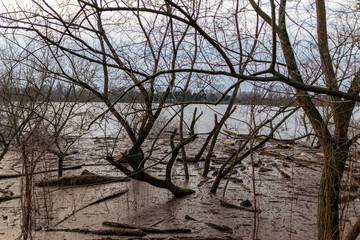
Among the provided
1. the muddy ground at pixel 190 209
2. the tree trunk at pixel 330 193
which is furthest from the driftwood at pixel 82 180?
the tree trunk at pixel 330 193

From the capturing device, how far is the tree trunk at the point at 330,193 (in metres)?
4.30

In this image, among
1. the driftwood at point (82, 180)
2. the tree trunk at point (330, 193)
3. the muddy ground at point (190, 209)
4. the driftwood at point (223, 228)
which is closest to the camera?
the tree trunk at point (330, 193)

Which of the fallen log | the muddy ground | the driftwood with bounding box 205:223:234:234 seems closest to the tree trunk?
the muddy ground

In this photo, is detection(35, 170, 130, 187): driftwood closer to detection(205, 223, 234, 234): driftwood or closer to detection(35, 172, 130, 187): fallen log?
detection(35, 172, 130, 187): fallen log

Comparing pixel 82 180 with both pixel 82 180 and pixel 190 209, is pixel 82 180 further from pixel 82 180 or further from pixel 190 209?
pixel 190 209

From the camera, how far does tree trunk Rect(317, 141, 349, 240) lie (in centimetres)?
430

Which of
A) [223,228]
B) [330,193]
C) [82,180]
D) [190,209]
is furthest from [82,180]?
[330,193]

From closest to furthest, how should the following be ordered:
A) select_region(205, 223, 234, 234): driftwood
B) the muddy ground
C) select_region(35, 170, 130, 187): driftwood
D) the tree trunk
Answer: the tree trunk
the muddy ground
select_region(205, 223, 234, 234): driftwood
select_region(35, 170, 130, 187): driftwood

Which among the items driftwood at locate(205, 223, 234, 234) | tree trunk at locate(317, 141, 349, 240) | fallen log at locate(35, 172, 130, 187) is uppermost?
tree trunk at locate(317, 141, 349, 240)

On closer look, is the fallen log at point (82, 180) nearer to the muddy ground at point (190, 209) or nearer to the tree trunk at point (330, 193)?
the muddy ground at point (190, 209)

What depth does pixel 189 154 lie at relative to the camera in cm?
1324

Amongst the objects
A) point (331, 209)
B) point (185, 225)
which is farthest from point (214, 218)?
point (331, 209)

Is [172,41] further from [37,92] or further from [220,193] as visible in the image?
[37,92]

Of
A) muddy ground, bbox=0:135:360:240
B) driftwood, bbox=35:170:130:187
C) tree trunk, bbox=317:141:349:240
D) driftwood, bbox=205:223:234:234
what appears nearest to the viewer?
tree trunk, bbox=317:141:349:240
